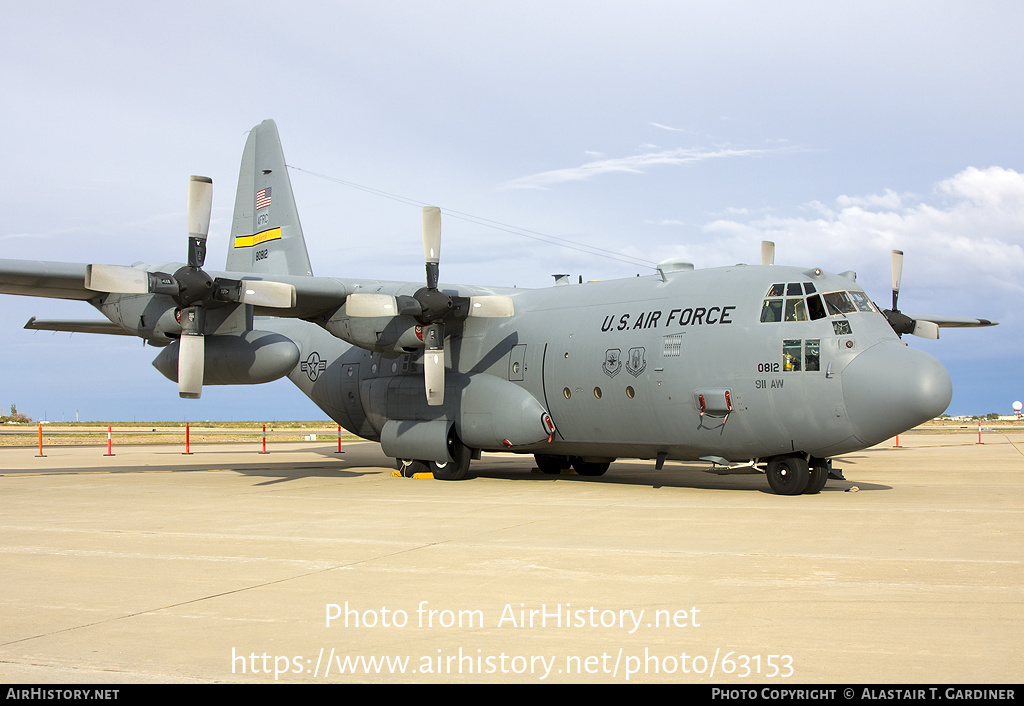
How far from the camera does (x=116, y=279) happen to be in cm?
1598

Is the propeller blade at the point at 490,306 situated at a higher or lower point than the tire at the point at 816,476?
higher

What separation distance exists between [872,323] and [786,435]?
216cm

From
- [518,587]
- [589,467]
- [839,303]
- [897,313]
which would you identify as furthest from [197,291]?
[897,313]

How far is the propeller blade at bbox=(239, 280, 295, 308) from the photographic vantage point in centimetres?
1689

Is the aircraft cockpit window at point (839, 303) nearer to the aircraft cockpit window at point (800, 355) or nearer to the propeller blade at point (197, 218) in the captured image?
the aircraft cockpit window at point (800, 355)

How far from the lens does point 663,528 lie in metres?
10.6

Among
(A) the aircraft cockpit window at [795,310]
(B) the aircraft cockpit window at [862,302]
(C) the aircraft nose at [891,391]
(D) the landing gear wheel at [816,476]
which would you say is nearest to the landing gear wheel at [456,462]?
(D) the landing gear wheel at [816,476]

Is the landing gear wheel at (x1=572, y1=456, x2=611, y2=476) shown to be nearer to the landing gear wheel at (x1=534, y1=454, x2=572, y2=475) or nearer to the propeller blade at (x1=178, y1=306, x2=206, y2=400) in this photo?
the landing gear wheel at (x1=534, y1=454, x2=572, y2=475)

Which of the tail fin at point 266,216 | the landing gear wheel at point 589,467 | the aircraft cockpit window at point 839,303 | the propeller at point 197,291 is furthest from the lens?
the tail fin at point 266,216

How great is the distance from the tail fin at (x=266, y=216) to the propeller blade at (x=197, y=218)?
5.44 m

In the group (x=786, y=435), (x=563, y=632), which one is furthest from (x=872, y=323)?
(x=563, y=632)

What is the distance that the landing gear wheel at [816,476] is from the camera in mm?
14250

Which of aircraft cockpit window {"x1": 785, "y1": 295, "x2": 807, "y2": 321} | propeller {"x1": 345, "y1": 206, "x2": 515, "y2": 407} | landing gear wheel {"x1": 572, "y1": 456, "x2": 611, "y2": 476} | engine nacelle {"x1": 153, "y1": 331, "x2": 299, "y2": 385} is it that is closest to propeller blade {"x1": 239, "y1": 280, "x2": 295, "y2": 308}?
propeller {"x1": 345, "y1": 206, "x2": 515, "y2": 407}
